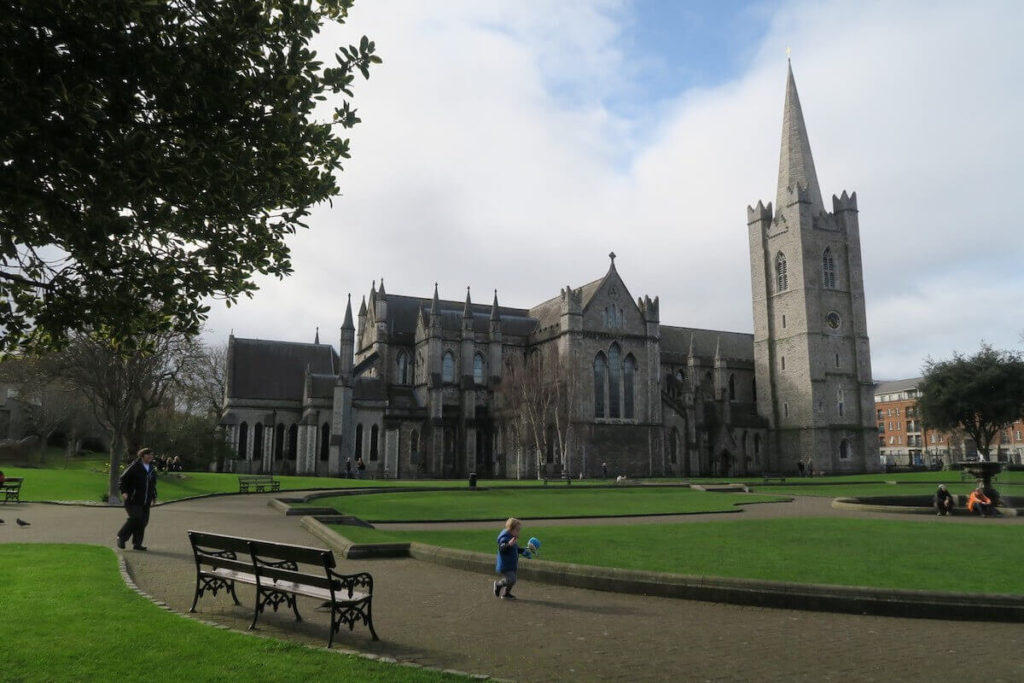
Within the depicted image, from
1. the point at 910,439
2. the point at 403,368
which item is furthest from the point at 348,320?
the point at 910,439

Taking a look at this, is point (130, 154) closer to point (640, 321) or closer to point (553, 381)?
point (553, 381)

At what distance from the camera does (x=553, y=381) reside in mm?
58562

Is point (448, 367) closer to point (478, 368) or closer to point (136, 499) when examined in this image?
point (478, 368)

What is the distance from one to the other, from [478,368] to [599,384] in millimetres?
10812

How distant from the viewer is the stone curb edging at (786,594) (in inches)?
390

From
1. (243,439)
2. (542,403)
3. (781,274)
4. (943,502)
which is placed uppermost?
(781,274)

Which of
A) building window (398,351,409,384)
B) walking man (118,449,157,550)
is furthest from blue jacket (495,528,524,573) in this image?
building window (398,351,409,384)

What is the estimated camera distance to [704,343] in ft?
272

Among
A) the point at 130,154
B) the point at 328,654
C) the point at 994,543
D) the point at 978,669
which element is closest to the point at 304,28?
the point at 130,154

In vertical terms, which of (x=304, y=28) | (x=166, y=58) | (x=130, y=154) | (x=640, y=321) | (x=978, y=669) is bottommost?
(x=978, y=669)

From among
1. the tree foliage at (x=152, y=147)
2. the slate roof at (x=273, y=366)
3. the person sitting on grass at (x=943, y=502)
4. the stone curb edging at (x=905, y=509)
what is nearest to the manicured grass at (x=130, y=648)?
the tree foliage at (x=152, y=147)

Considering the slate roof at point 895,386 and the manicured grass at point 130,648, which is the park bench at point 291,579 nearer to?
the manicured grass at point 130,648

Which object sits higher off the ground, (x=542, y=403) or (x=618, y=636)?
(x=542, y=403)

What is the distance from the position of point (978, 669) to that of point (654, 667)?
3.35 m
